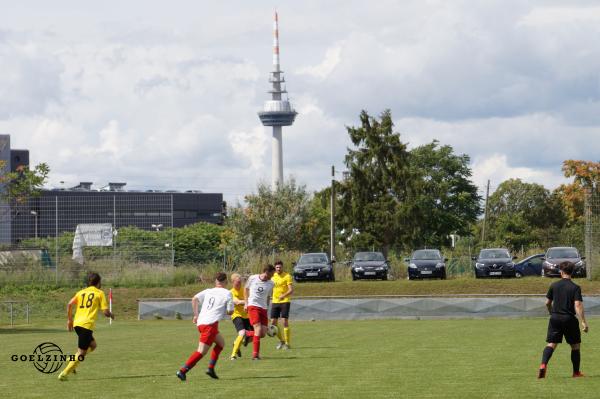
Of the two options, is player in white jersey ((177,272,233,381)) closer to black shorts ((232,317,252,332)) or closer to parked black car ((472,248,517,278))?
black shorts ((232,317,252,332))

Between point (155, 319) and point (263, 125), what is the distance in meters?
122

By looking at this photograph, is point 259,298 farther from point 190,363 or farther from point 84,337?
point 190,363

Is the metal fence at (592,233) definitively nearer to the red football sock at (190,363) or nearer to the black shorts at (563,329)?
the black shorts at (563,329)

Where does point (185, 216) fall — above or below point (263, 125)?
below

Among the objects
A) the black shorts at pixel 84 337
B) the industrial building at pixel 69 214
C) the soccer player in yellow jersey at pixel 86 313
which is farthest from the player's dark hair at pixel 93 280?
the industrial building at pixel 69 214

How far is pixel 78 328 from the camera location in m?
17.9

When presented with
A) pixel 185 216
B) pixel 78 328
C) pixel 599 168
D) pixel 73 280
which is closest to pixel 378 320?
pixel 73 280

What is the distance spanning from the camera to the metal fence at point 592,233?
47.6 meters

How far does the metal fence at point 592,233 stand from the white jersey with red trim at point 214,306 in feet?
107

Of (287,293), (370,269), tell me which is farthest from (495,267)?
(287,293)

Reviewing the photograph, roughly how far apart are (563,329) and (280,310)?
961 centimetres

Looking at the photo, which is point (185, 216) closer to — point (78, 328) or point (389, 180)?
point (389, 180)

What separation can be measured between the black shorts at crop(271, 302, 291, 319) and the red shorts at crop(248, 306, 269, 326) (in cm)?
257

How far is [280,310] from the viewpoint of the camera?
25.2 m
